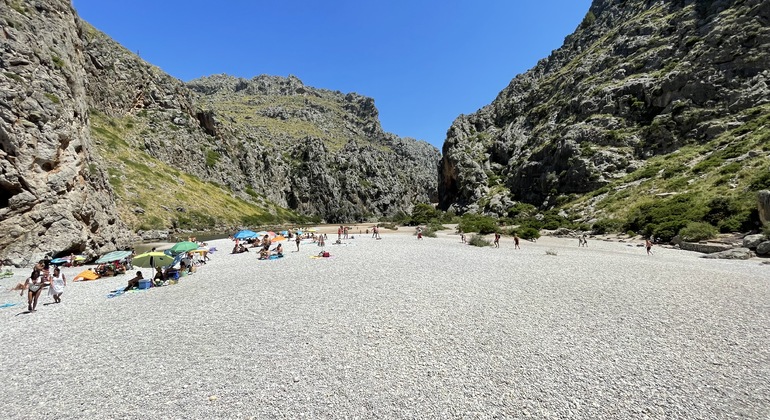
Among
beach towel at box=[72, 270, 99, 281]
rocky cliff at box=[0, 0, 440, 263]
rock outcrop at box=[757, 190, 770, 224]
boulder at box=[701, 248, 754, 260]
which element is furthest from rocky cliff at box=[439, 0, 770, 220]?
rocky cliff at box=[0, 0, 440, 263]

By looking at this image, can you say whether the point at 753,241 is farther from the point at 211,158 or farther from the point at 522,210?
the point at 211,158

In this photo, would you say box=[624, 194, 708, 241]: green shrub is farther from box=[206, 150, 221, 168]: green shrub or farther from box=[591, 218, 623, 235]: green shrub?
box=[206, 150, 221, 168]: green shrub

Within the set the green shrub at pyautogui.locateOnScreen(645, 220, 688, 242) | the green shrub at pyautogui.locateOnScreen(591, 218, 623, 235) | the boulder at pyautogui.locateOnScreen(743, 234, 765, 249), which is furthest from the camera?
the green shrub at pyautogui.locateOnScreen(591, 218, 623, 235)

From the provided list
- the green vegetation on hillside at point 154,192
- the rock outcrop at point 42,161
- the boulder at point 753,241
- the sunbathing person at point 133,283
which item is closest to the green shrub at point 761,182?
the boulder at point 753,241

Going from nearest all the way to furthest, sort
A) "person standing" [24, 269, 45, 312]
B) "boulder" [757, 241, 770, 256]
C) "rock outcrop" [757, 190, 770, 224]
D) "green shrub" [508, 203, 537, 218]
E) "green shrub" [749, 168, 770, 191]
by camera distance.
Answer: "person standing" [24, 269, 45, 312] < "boulder" [757, 241, 770, 256] < "rock outcrop" [757, 190, 770, 224] < "green shrub" [749, 168, 770, 191] < "green shrub" [508, 203, 537, 218]

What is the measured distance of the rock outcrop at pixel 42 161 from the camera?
21984 millimetres

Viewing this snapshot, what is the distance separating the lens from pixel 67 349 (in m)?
9.06

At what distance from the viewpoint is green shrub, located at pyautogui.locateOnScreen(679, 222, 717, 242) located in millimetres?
27995

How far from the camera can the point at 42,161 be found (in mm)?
23828

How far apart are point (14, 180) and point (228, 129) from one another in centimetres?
10325

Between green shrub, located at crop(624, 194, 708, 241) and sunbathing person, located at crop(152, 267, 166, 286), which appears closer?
sunbathing person, located at crop(152, 267, 166, 286)

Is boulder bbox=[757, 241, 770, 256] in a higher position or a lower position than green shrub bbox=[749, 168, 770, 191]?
lower

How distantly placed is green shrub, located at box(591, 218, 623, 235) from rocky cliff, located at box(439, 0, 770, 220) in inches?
187

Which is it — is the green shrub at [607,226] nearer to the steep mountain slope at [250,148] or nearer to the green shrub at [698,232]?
the green shrub at [698,232]
